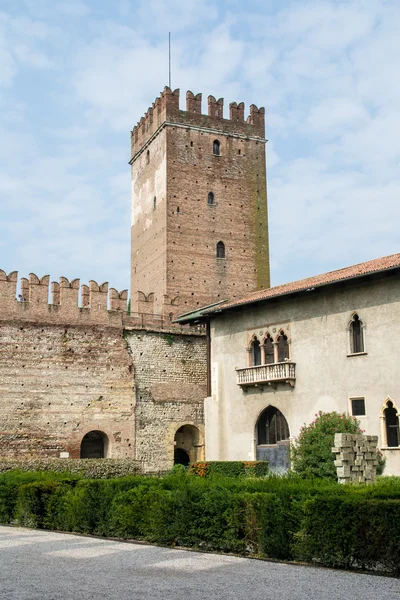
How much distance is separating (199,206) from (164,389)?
11218mm

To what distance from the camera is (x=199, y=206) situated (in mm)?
36250

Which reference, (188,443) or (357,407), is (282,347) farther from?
(188,443)

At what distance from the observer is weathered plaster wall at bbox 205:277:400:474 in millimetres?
20469

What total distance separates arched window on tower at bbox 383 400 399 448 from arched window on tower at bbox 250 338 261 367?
577 cm

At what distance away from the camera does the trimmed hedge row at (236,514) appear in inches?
356

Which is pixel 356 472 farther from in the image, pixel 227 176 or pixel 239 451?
pixel 227 176

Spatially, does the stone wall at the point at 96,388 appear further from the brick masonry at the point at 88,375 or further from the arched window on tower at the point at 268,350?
the arched window on tower at the point at 268,350

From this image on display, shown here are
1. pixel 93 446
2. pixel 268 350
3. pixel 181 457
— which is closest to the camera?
pixel 268 350

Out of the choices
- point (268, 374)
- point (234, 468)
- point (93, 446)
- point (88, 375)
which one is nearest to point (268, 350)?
point (268, 374)

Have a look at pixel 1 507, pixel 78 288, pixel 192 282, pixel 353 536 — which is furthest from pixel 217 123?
pixel 353 536

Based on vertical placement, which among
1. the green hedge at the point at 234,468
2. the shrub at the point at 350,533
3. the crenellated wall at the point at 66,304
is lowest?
the shrub at the point at 350,533

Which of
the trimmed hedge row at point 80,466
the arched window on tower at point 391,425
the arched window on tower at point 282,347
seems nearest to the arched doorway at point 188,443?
the trimmed hedge row at point 80,466

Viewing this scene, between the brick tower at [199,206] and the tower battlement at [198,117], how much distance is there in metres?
0.05

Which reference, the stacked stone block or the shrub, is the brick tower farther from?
the shrub
